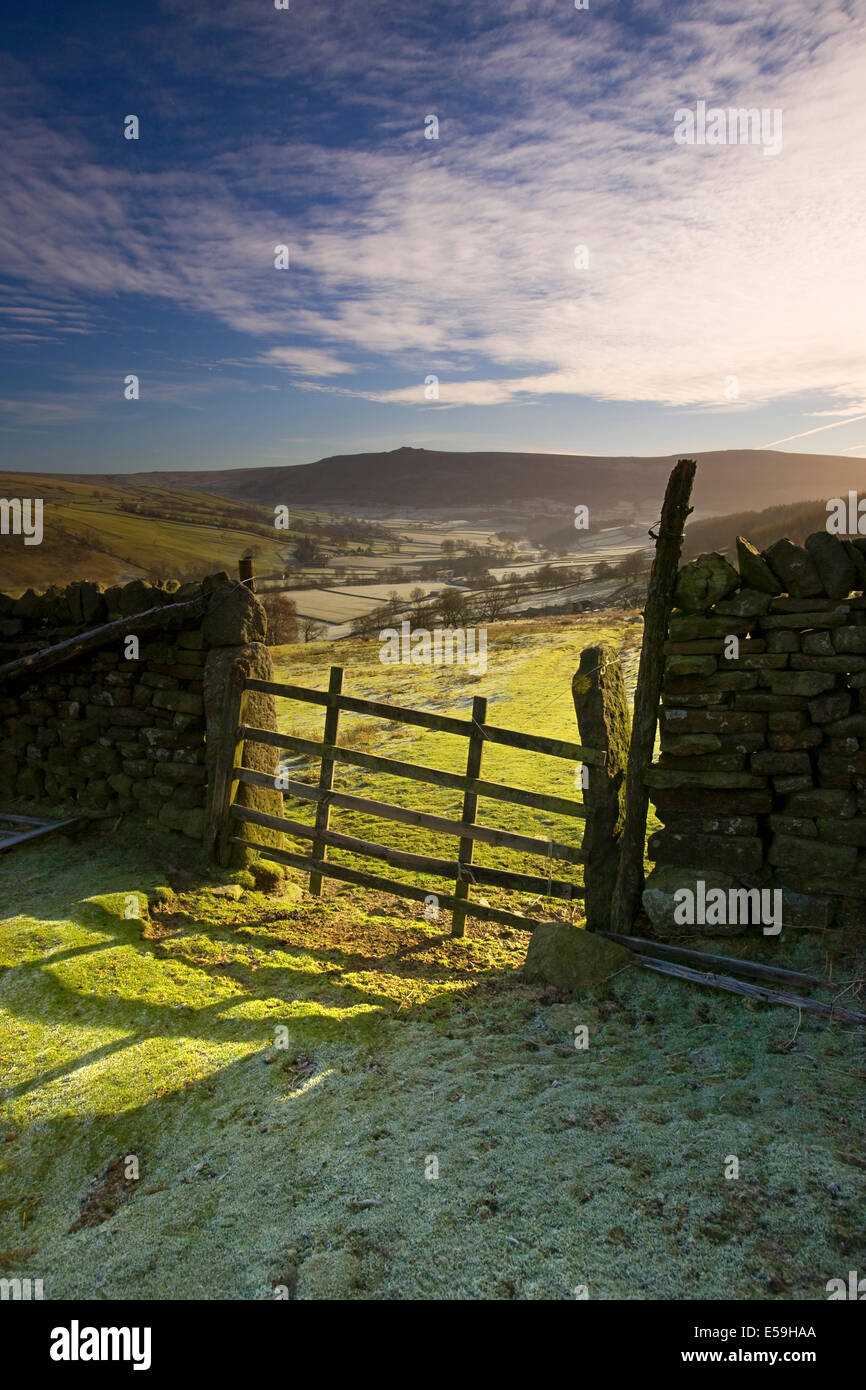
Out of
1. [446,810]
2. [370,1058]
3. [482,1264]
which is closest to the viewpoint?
[482,1264]

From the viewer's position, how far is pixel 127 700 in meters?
8.77

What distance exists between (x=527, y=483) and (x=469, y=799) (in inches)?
A: 6749

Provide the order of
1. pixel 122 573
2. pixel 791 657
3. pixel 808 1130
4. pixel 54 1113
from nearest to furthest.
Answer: pixel 808 1130, pixel 54 1113, pixel 791 657, pixel 122 573

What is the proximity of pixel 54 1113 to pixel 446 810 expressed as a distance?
6234mm

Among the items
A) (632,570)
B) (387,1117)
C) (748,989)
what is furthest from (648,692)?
(632,570)

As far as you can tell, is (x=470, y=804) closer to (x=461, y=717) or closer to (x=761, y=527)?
(x=461, y=717)

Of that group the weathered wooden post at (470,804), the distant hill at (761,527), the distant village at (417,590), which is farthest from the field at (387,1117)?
the distant village at (417,590)

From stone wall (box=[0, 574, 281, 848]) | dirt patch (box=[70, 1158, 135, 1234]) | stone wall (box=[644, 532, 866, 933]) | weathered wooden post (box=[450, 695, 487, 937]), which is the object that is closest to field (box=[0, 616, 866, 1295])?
dirt patch (box=[70, 1158, 135, 1234])

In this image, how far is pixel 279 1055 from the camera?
494cm

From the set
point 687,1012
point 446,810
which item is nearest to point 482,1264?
→ point 687,1012

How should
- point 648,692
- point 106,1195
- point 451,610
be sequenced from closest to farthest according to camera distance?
1. point 106,1195
2. point 648,692
3. point 451,610

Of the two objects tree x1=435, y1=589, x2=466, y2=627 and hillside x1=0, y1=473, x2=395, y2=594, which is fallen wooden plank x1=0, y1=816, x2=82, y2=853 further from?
tree x1=435, y1=589, x2=466, y2=627

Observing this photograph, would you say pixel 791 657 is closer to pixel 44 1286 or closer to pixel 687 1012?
pixel 687 1012

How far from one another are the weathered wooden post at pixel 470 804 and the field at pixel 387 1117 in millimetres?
227
